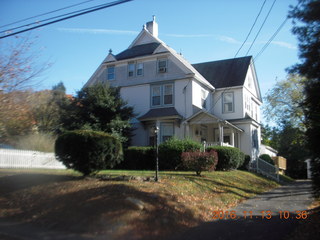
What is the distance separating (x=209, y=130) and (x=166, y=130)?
4.33 metres

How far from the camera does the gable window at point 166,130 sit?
24.0 metres

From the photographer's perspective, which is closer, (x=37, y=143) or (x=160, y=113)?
(x=37, y=143)

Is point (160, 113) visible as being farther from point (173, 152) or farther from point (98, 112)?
point (173, 152)

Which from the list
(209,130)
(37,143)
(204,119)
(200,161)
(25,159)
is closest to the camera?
(200,161)

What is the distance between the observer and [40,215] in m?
9.06

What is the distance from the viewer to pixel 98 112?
2172 cm

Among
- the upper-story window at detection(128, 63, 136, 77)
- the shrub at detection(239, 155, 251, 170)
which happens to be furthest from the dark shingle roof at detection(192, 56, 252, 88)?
the upper-story window at detection(128, 63, 136, 77)

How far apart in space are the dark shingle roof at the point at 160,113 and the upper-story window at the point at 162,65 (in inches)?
121

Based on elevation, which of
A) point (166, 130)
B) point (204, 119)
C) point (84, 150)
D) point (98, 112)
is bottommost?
point (84, 150)

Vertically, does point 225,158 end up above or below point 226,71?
below

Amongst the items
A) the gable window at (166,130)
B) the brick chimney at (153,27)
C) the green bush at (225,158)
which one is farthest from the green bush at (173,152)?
the brick chimney at (153,27)

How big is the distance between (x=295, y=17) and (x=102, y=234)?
840 centimetres

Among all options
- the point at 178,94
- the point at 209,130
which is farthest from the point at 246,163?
the point at 178,94

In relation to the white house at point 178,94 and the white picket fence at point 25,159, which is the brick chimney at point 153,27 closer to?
the white house at point 178,94
